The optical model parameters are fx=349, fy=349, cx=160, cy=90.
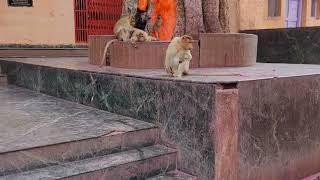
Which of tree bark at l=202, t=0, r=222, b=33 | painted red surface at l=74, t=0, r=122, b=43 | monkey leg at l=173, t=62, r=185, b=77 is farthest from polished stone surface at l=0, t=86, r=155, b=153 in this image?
painted red surface at l=74, t=0, r=122, b=43

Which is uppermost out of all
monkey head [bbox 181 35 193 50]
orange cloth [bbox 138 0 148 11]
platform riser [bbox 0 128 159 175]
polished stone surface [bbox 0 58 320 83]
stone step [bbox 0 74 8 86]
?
orange cloth [bbox 138 0 148 11]

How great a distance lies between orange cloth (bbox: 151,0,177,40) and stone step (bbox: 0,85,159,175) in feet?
4.15

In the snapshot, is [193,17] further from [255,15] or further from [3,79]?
[255,15]

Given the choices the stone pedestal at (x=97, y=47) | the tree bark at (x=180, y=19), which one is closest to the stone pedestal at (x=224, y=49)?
the tree bark at (x=180, y=19)

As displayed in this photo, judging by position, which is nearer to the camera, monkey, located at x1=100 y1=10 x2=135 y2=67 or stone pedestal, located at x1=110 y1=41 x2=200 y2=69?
stone pedestal, located at x1=110 y1=41 x2=200 y2=69

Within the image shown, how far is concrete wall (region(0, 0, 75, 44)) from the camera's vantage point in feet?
16.8

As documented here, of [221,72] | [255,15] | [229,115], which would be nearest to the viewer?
[229,115]

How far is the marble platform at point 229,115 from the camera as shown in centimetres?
192

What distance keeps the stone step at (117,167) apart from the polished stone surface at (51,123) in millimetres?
137

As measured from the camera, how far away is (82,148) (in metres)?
1.98

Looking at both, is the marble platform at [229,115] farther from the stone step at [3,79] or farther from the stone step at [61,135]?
the stone step at [3,79]

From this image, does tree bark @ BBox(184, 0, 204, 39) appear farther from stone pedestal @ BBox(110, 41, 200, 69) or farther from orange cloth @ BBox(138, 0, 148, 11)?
stone pedestal @ BBox(110, 41, 200, 69)

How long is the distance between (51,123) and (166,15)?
5.87ft

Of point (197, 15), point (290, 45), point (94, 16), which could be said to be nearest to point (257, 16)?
point (290, 45)
